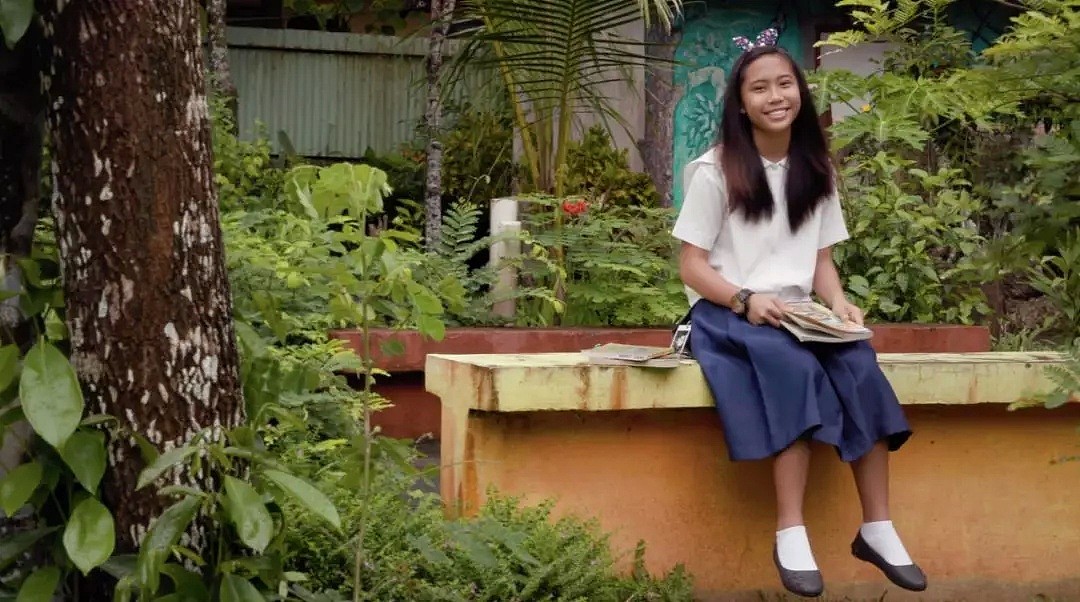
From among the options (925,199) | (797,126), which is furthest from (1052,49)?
(925,199)

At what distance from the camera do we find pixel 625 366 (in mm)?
4266

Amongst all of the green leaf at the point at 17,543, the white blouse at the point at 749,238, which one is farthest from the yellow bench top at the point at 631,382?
the green leaf at the point at 17,543

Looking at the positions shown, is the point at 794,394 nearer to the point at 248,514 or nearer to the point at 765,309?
the point at 765,309

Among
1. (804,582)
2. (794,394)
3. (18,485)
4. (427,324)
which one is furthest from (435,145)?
(18,485)

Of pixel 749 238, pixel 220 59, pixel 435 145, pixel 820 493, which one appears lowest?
pixel 820 493

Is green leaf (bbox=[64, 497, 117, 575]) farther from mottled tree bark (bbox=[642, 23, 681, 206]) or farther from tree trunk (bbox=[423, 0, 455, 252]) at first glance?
mottled tree bark (bbox=[642, 23, 681, 206])

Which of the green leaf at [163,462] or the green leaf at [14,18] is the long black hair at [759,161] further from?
the green leaf at [14,18]

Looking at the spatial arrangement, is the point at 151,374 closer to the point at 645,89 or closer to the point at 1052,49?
the point at 1052,49

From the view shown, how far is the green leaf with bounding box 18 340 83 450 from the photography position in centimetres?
271

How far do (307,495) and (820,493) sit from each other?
2.18 meters

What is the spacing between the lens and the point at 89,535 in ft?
9.23

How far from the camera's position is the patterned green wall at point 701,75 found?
34.4ft

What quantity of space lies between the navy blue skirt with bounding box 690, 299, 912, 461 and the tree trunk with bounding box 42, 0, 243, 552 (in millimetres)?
1654

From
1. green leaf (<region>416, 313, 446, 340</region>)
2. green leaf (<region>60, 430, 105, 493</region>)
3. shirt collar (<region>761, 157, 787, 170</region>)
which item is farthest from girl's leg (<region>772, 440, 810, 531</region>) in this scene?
green leaf (<region>60, 430, 105, 493</region>)
